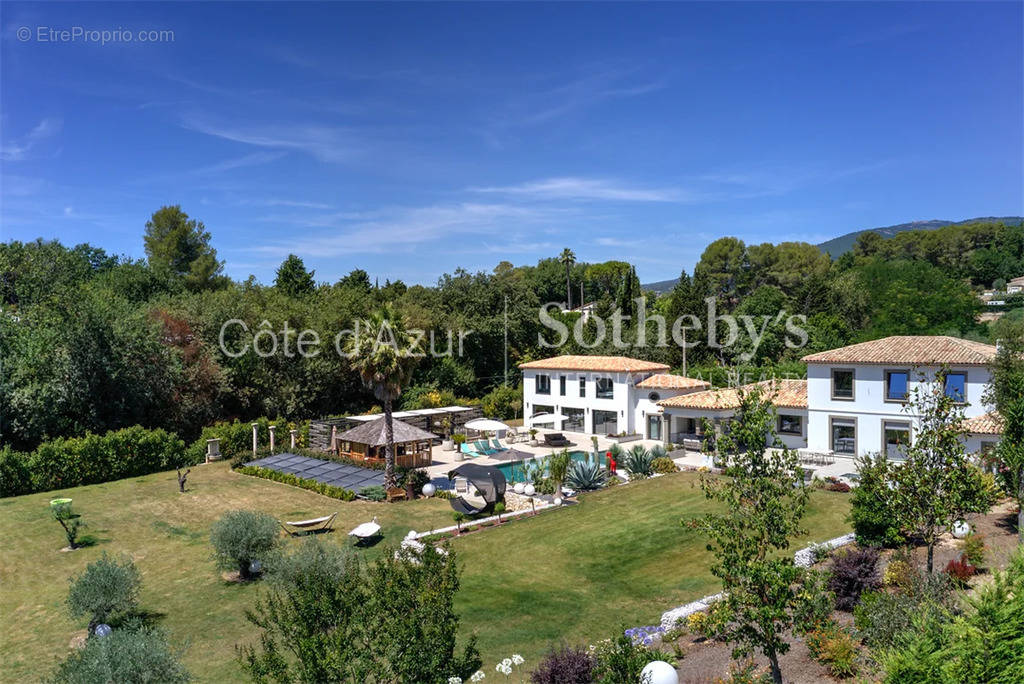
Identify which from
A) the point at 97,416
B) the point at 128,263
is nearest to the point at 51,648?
the point at 97,416

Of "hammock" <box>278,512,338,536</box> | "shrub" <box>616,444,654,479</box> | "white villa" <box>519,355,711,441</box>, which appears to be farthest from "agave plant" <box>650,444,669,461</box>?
"hammock" <box>278,512,338,536</box>

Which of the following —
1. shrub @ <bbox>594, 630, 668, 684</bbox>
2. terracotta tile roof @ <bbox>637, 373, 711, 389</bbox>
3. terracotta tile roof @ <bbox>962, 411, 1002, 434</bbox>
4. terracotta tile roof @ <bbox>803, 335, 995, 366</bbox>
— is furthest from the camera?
terracotta tile roof @ <bbox>637, 373, 711, 389</bbox>

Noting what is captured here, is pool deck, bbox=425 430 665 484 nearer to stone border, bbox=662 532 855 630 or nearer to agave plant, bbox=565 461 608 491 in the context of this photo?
agave plant, bbox=565 461 608 491

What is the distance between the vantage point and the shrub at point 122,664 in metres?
8.85

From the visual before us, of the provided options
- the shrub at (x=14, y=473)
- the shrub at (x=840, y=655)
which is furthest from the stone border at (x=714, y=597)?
the shrub at (x=14, y=473)

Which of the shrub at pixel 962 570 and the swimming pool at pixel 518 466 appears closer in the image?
the shrub at pixel 962 570

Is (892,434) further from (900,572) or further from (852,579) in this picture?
(852,579)

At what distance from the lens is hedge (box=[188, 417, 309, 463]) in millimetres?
33781

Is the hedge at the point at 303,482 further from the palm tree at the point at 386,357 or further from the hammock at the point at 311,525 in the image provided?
the hammock at the point at 311,525

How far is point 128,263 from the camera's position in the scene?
58.7m

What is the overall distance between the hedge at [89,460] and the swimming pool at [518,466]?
15830 mm

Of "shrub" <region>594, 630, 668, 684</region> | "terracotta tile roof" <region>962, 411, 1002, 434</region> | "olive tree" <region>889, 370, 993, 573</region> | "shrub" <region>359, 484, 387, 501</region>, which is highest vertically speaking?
"olive tree" <region>889, 370, 993, 573</region>

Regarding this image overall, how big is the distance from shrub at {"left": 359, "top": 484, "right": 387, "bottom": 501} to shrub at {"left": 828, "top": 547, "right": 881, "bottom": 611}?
57.6 feet

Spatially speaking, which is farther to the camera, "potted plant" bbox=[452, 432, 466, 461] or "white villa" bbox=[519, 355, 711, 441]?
"white villa" bbox=[519, 355, 711, 441]
